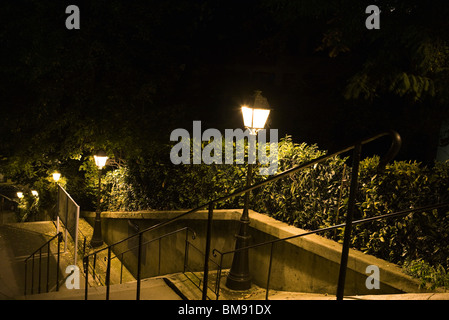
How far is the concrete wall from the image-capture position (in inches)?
168

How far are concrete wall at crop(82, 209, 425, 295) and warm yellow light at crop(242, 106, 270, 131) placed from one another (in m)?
1.69

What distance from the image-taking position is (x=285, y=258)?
5398mm

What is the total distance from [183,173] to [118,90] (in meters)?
4.99

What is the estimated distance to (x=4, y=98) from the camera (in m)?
11.4

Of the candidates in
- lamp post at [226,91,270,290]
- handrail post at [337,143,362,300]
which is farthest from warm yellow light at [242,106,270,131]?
handrail post at [337,143,362,300]

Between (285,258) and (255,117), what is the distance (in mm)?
2214

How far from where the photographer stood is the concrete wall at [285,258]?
4.26 meters

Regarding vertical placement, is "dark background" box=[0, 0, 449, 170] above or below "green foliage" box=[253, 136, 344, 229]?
above
